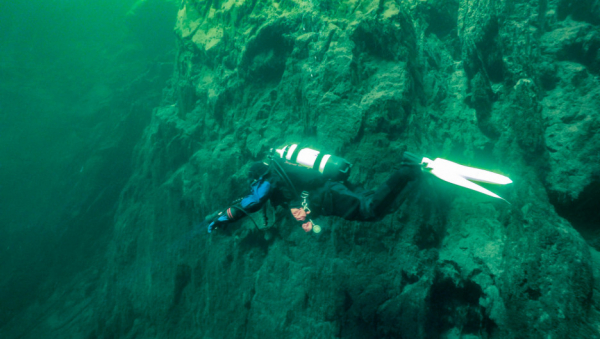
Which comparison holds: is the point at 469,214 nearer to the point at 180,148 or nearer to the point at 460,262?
the point at 460,262

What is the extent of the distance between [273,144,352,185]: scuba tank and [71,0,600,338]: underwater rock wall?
0.68 metres

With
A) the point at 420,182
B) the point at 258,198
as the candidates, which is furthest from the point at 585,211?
the point at 258,198

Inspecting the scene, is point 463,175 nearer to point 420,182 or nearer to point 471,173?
point 471,173

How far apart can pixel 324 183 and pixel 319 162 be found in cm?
31

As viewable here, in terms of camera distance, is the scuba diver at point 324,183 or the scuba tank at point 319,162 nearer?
the scuba diver at point 324,183

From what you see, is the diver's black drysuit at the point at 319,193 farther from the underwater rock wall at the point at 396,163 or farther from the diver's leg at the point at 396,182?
the underwater rock wall at the point at 396,163

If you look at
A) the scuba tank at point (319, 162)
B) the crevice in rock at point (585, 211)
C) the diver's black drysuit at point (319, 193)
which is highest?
the scuba tank at point (319, 162)

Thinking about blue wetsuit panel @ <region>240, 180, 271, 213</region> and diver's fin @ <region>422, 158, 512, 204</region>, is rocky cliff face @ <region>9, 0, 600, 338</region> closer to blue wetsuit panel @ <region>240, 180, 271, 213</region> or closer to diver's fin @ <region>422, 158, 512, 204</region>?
blue wetsuit panel @ <region>240, 180, 271, 213</region>

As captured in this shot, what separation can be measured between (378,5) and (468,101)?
1.84 m

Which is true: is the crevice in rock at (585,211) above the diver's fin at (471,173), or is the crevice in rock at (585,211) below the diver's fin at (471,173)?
below

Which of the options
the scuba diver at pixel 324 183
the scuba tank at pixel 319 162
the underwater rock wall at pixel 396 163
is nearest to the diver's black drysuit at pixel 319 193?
the scuba diver at pixel 324 183

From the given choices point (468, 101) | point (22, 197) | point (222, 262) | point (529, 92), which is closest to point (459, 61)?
point (468, 101)

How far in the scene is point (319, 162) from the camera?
2.86 metres

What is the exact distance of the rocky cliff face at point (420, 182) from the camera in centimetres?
240
